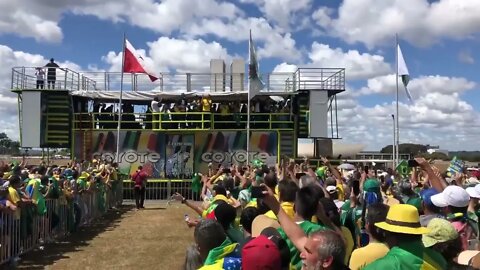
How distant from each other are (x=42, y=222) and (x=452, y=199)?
9561mm

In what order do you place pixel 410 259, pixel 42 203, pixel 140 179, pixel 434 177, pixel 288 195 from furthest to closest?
1. pixel 140 179
2. pixel 42 203
3. pixel 434 177
4. pixel 288 195
5. pixel 410 259

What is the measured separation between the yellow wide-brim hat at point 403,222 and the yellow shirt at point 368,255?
17.3 inches

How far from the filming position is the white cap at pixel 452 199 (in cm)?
525

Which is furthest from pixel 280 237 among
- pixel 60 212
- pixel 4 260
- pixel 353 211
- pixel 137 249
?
pixel 60 212

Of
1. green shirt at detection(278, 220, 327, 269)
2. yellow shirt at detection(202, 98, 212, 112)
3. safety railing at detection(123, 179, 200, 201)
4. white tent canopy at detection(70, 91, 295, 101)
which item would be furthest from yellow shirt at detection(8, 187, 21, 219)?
white tent canopy at detection(70, 91, 295, 101)

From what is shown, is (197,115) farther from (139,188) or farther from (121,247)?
(121,247)

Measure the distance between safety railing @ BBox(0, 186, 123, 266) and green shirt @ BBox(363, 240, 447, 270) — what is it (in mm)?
7955

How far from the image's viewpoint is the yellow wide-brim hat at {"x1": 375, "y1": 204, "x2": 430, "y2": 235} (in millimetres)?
3666

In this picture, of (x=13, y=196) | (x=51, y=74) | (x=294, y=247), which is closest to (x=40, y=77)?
(x=51, y=74)

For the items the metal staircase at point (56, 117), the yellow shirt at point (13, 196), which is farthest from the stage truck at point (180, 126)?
the yellow shirt at point (13, 196)

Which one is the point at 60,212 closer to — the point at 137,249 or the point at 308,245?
the point at 137,249

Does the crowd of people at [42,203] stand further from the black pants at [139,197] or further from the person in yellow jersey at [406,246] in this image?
the person in yellow jersey at [406,246]

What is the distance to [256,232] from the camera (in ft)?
15.3

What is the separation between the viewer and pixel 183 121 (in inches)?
1068
